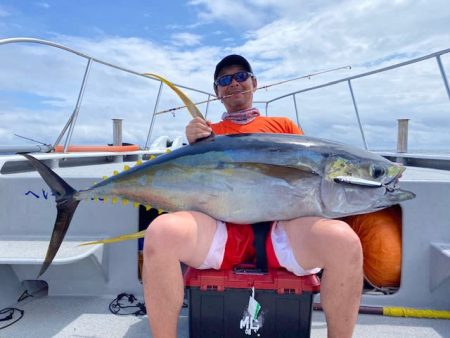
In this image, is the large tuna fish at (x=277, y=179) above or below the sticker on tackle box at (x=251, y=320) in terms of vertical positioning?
above

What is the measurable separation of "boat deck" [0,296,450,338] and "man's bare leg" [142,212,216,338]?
0.47 m

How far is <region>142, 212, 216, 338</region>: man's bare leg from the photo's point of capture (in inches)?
55.9

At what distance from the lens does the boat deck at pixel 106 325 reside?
187cm

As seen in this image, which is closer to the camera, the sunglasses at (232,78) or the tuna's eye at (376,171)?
the tuna's eye at (376,171)

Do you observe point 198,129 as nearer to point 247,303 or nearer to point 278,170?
point 278,170

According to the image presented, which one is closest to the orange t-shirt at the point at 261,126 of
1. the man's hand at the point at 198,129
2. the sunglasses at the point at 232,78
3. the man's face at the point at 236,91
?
the man's face at the point at 236,91

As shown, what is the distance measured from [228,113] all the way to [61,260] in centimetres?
116

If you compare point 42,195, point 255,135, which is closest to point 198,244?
point 255,135

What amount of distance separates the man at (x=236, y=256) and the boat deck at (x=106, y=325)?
50 centimetres

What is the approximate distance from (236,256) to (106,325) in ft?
2.65

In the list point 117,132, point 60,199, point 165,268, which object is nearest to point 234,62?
point 60,199

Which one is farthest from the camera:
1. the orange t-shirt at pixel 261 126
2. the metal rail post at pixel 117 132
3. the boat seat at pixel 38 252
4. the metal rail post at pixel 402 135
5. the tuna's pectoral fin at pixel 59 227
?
the metal rail post at pixel 117 132

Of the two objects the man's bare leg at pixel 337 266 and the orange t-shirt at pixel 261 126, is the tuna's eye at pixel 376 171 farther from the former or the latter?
the orange t-shirt at pixel 261 126

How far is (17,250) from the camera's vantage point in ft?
6.50
